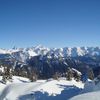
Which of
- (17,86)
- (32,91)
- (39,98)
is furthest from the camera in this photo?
(17,86)

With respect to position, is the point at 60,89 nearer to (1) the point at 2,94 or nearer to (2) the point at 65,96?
(2) the point at 65,96

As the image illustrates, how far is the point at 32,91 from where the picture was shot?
181 ft

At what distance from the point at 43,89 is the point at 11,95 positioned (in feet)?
21.9

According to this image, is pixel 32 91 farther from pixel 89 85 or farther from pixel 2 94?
pixel 89 85

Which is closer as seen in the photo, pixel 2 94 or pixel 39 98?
pixel 39 98

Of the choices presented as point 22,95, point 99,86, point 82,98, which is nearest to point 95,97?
point 82,98

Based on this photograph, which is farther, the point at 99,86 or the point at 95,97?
the point at 99,86

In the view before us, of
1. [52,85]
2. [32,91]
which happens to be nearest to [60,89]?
[52,85]

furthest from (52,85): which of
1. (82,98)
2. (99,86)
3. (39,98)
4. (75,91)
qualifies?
(82,98)

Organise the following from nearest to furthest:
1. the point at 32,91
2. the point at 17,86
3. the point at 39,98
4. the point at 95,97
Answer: the point at 95,97 → the point at 39,98 → the point at 32,91 → the point at 17,86

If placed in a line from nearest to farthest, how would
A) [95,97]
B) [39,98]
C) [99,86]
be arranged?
[95,97]
[99,86]
[39,98]

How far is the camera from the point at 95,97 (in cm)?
3112

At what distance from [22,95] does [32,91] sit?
243cm

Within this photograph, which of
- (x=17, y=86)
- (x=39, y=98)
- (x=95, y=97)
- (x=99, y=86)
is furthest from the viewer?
(x=17, y=86)
